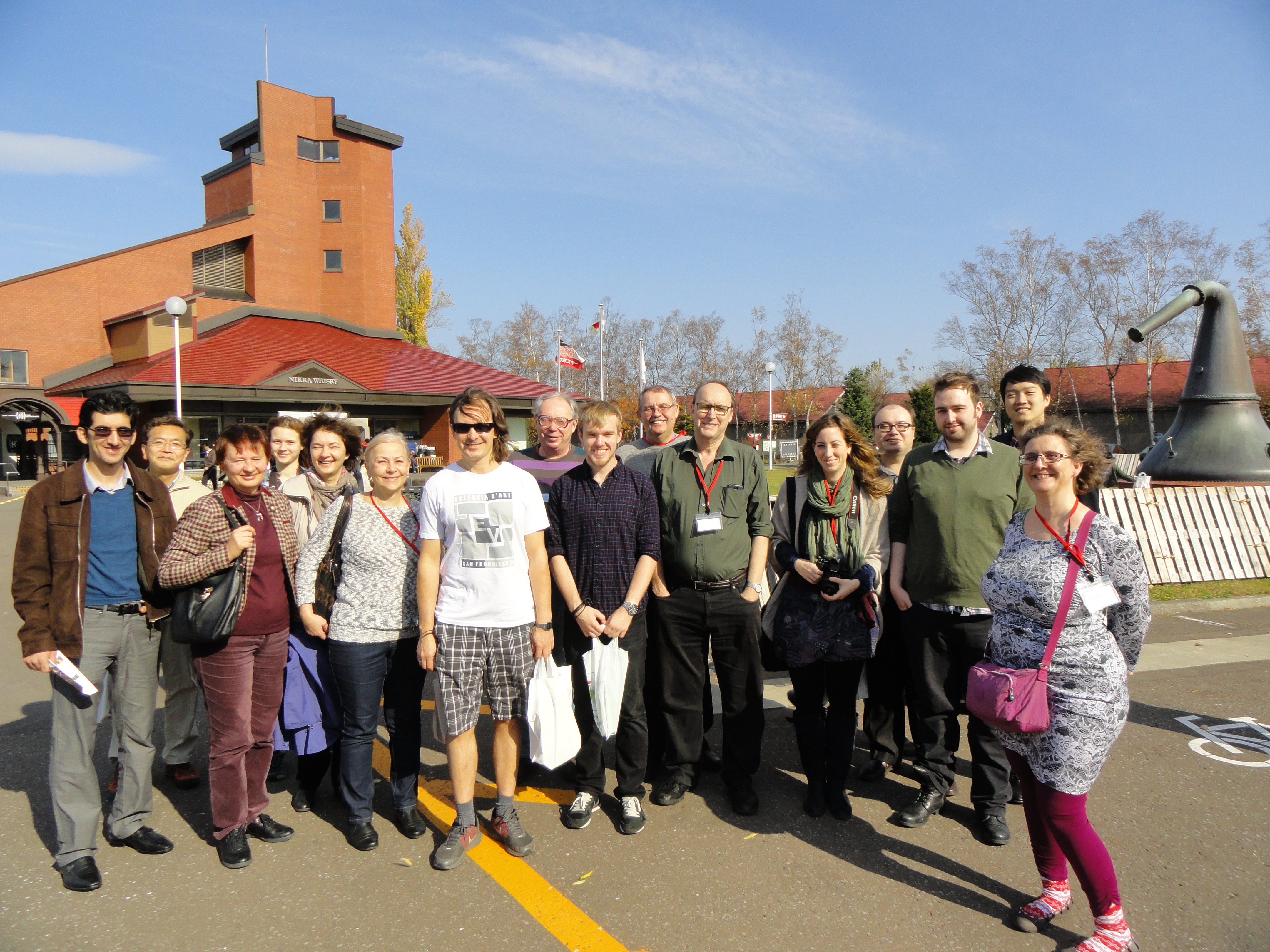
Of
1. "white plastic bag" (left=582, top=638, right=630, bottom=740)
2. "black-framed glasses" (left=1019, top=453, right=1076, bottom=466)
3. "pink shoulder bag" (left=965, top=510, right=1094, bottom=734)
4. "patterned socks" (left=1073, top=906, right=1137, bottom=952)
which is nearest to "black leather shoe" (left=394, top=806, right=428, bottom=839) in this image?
"white plastic bag" (left=582, top=638, right=630, bottom=740)

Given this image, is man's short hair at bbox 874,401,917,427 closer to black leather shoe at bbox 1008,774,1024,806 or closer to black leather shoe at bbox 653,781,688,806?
black leather shoe at bbox 1008,774,1024,806

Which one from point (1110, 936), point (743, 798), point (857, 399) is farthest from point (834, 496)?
point (857, 399)

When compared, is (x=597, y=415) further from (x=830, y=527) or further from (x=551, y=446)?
(x=830, y=527)

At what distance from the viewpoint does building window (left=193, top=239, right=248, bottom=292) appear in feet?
103

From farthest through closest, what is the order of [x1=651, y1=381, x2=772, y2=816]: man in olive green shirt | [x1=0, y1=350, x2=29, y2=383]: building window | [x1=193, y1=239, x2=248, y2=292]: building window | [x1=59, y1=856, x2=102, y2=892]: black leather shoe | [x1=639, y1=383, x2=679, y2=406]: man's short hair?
[x1=193, y1=239, x2=248, y2=292]: building window → [x1=0, y1=350, x2=29, y2=383]: building window → [x1=639, y1=383, x2=679, y2=406]: man's short hair → [x1=651, y1=381, x2=772, y2=816]: man in olive green shirt → [x1=59, y1=856, x2=102, y2=892]: black leather shoe

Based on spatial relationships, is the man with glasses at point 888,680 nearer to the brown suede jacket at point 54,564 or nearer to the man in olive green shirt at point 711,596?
the man in olive green shirt at point 711,596

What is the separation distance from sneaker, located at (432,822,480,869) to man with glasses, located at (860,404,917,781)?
2.17 metres

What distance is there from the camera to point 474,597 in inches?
132

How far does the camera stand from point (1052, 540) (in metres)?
2.81

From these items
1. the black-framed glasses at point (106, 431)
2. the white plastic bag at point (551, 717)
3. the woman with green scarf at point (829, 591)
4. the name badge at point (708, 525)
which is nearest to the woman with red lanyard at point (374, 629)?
the white plastic bag at point (551, 717)

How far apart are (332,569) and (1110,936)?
11.5 ft

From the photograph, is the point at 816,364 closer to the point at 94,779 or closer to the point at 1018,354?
the point at 1018,354

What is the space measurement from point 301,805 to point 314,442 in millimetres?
1951

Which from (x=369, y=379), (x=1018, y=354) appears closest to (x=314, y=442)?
(x=369, y=379)
